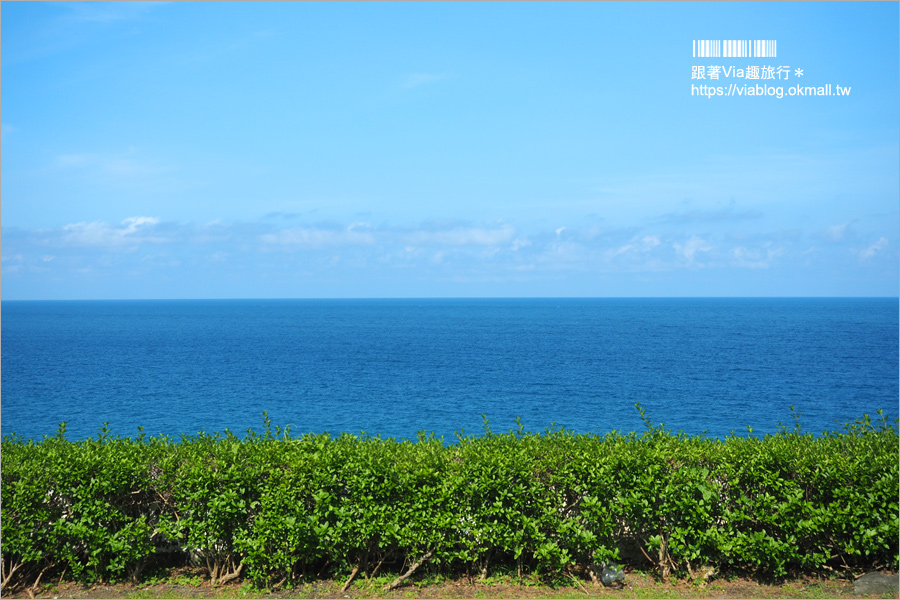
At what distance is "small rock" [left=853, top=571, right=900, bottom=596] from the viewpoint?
598cm

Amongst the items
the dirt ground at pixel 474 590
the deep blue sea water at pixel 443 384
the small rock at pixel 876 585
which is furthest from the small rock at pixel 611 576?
the deep blue sea water at pixel 443 384

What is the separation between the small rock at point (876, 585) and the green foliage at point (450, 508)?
0.23 meters

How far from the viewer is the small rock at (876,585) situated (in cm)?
598

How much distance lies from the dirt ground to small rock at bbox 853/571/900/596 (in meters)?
0.12

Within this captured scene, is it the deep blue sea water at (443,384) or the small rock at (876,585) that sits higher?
the small rock at (876,585)

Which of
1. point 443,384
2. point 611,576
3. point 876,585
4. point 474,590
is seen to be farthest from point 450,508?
point 443,384

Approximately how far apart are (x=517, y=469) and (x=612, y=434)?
1.65m

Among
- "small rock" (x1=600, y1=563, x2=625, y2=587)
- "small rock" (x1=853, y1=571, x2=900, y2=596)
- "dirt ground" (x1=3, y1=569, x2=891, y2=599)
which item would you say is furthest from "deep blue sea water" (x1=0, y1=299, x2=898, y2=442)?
"small rock" (x1=600, y1=563, x2=625, y2=587)

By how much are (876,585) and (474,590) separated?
4100 millimetres

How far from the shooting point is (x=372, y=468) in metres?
6.22

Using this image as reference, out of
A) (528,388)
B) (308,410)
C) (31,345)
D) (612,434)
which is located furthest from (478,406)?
(31,345)

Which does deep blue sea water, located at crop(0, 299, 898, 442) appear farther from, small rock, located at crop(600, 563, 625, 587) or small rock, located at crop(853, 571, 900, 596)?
small rock, located at crop(600, 563, 625, 587)

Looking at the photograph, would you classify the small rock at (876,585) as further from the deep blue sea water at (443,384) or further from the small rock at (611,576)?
the deep blue sea water at (443,384)

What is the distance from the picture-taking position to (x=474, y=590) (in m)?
6.30
